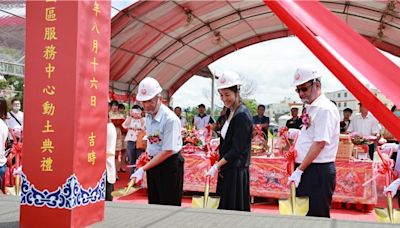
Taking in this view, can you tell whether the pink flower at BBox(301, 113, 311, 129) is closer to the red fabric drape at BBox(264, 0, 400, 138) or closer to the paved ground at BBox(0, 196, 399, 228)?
the paved ground at BBox(0, 196, 399, 228)

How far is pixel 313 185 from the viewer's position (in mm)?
2182

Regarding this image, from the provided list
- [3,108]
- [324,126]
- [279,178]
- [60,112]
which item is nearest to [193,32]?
[279,178]

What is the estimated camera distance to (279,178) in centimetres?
459

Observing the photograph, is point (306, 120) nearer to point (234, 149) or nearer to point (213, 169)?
point (234, 149)

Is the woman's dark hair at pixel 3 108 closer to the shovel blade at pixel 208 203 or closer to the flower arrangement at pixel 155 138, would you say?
the flower arrangement at pixel 155 138

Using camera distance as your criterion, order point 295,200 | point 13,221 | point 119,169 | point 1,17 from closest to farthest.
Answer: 1. point 13,221
2. point 295,200
3. point 1,17
4. point 119,169

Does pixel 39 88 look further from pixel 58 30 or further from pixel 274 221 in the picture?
pixel 274 221

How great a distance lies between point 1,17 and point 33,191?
569cm

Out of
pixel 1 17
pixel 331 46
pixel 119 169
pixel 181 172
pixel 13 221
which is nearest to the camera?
pixel 331 46

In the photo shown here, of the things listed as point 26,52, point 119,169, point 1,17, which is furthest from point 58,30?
point 119,169

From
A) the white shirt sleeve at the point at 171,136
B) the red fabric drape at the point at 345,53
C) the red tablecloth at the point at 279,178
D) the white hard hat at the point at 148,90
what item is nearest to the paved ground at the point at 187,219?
the red fabric drape at the point at 345,53

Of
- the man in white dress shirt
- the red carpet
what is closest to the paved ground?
the red carpet

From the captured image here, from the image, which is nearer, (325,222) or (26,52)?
(26,52)

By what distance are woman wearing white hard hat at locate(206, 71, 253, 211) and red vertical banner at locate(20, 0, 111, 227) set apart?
3.87 feet
